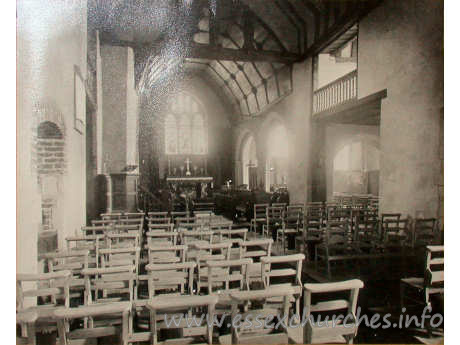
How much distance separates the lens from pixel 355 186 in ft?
58.5

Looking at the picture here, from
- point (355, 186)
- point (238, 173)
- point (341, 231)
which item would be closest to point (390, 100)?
point (341, 231)

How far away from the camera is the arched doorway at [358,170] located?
17.2 m

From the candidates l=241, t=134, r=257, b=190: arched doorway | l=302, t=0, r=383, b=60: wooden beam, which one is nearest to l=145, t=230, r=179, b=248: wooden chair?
l=302, t=0, r=383, b=60: wooden beam

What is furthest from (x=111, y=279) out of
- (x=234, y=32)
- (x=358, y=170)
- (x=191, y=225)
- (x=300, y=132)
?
(x=358, y=170)

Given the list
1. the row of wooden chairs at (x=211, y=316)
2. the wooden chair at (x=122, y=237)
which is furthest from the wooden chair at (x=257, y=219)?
the row of wooden chairs at (x=211, y=316)

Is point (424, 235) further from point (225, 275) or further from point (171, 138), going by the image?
point (171, 138)

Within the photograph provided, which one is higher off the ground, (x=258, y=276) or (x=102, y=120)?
(x=102, y=120)

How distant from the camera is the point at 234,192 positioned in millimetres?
12422

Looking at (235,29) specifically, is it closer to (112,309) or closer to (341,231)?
(341,231)

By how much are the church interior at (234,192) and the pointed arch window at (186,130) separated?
3.34 meters

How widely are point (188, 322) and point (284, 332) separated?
0.64 meters

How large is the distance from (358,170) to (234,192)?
8.50 metres

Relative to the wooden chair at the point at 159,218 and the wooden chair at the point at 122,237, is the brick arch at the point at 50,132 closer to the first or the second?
the wooden chair at the point at 122,237

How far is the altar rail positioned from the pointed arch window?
398 inches
